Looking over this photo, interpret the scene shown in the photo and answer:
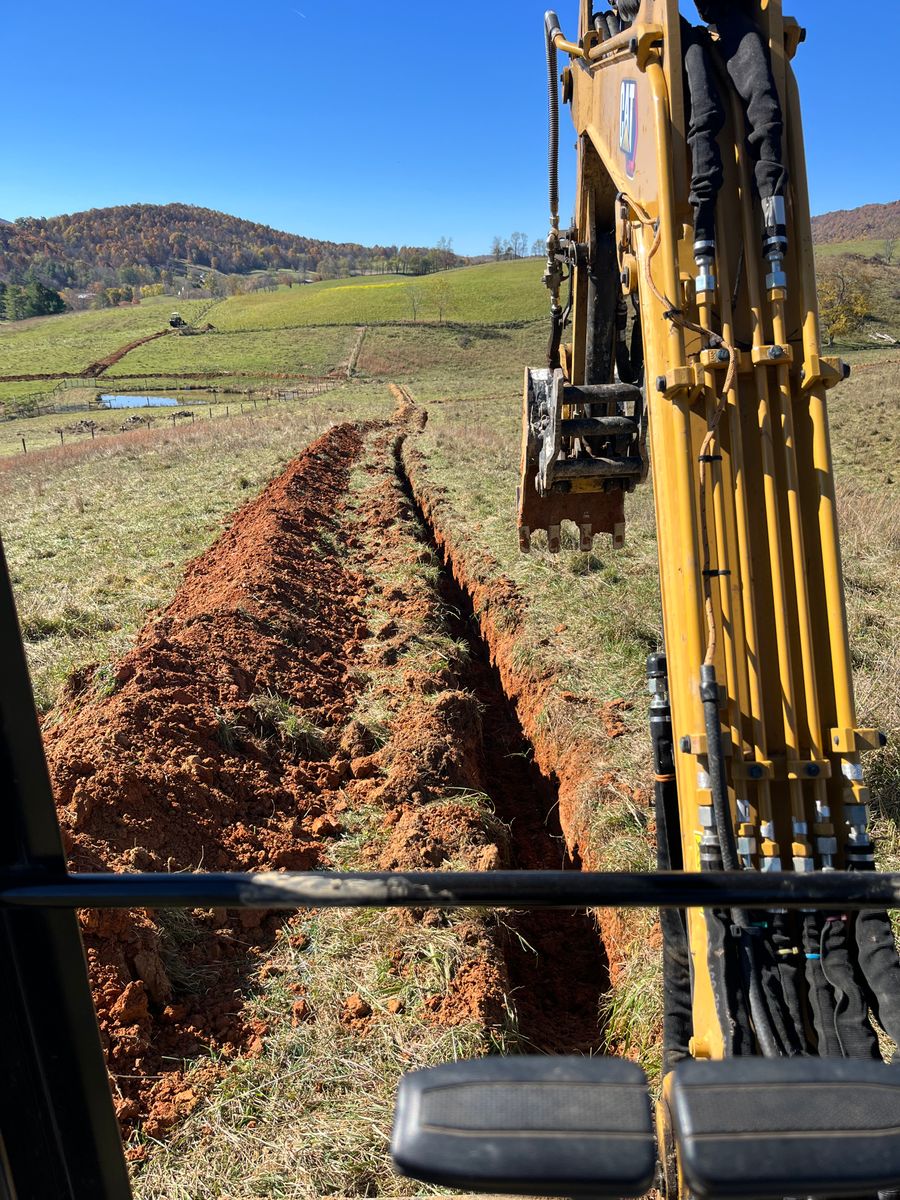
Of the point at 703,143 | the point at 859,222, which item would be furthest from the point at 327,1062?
the point at 859,222

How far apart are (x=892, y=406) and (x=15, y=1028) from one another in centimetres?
2696

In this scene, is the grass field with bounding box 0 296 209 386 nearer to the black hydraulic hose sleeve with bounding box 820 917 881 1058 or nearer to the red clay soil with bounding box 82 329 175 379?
the red clay soil with bounding box 82 329 175 379

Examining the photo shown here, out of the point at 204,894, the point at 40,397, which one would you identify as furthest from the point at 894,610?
the point at 40,397

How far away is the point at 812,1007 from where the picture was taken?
2.31 m

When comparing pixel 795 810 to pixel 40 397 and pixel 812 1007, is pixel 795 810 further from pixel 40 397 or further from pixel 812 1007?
pixel 40 397

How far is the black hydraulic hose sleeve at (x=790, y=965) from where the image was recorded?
7.56ft

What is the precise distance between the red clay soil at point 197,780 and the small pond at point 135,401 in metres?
41.5

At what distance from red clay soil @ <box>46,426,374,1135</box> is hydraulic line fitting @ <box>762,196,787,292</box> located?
142 inches

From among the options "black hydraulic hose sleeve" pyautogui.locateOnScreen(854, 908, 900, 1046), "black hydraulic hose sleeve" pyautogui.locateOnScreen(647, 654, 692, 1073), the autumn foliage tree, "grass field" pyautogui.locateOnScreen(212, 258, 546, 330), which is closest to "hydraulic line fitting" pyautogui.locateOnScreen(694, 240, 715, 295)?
"black hydraulic hose sleeve" pyautogui.locateOnScreen(647, 654, 692, 1073)

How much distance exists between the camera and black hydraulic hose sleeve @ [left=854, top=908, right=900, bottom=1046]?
6.94 feet

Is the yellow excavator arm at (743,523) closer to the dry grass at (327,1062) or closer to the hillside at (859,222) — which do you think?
the dry grass at (327,1062)

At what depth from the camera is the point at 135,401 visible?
49094 millimetres

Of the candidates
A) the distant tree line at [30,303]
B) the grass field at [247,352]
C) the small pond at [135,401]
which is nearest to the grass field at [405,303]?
the grass field at [247,352]

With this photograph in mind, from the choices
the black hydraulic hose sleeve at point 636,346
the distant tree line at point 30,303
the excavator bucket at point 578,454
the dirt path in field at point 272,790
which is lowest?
the dirt path in field at point 272,790
